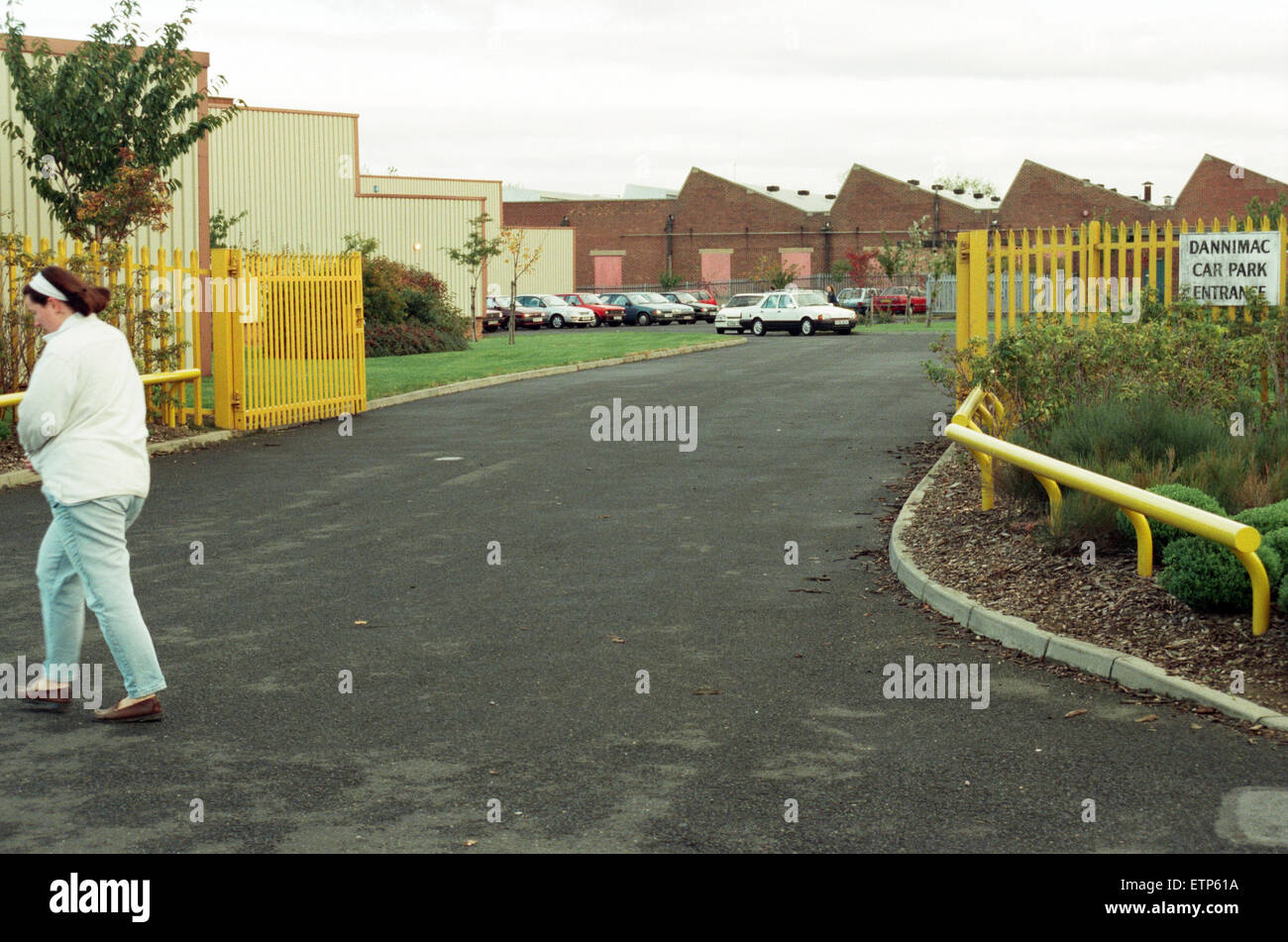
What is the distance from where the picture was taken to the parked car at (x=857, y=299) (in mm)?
62500

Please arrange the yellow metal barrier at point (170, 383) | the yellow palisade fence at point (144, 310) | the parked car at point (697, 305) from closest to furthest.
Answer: the yellow palisade fence at point (144, 310) < the yellow metal barrier at point (170, 383) < the parked car at point (697, 305)

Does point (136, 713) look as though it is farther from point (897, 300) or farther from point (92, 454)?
point (897, 300)

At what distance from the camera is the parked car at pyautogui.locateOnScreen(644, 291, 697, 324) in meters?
64.1

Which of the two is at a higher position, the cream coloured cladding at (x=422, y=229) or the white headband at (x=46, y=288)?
the cream coloured cladding at (x=422, y=229)

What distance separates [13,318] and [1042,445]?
10999 mm

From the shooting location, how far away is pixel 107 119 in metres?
17.7

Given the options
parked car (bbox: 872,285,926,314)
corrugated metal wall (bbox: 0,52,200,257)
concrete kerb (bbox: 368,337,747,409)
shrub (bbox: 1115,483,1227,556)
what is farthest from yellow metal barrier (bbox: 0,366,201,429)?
parked car (bbox: 872,285,926,314)

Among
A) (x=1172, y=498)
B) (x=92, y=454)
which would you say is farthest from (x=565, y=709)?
(x=1172, y=498)

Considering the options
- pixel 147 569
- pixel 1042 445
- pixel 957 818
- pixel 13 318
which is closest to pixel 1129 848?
pixel 957 818

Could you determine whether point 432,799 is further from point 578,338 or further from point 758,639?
point 578,338

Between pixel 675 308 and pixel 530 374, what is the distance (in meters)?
37.1

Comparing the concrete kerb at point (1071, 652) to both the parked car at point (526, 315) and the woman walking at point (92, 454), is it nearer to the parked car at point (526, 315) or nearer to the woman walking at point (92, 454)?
the woman walking at point (92, 454)

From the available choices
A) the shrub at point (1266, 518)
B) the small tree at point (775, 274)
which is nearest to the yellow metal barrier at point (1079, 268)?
the shrub at point (1266, 518)

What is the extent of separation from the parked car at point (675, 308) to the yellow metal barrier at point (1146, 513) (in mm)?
55095
